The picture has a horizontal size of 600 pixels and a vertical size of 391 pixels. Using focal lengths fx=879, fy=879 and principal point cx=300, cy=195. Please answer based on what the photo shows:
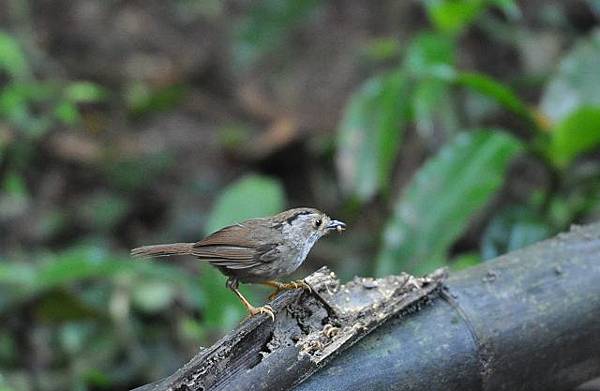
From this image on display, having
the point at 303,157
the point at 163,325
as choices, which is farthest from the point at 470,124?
the point at 163,325

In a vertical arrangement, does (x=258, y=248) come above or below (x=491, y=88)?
below

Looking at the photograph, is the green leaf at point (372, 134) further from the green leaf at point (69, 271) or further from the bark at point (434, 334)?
the bark at point (434, 334)

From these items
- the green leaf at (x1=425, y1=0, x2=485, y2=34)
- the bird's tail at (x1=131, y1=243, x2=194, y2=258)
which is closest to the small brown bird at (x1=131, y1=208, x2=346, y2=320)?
the bird's tail at (x1=131, y1=243, x2=194, y2=258)

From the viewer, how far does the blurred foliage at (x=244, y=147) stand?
506cm

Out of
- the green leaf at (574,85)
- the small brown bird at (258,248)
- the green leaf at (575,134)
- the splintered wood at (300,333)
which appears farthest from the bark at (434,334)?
the green leaf at (574,85)

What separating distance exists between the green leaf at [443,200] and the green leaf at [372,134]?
0.39 meters

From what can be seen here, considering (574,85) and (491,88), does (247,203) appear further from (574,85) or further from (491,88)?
(574,85)

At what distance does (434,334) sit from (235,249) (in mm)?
777

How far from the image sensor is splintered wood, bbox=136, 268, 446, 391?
237 centimetres

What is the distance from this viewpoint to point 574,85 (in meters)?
5.70

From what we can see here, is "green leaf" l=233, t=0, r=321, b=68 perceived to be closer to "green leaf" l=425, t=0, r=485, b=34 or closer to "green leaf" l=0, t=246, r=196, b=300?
"green leaf" l=425, t=0, r=485, b=34

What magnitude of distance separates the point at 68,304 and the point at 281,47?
13.6 ft

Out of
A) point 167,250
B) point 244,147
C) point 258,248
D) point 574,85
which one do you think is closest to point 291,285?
point 258,248

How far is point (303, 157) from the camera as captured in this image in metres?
7.50
